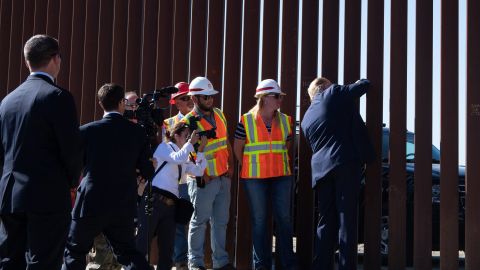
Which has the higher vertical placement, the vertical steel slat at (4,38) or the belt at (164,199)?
the vertical steel slat at (4,38)

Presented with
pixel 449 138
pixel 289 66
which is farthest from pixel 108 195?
pixel 449 138

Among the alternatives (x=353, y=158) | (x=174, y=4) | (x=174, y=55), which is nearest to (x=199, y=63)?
(x=174, y=55)

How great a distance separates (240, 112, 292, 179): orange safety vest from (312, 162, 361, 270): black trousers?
47cm

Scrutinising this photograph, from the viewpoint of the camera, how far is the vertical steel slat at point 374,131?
21.3ft

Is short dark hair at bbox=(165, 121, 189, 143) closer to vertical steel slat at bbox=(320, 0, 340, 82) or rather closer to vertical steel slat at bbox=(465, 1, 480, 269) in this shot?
vertical steel slat at bbox=(320, 0, 340, 82)

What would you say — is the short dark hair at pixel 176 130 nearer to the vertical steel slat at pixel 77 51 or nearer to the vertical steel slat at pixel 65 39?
the vertical steel slat at pixel 77 51

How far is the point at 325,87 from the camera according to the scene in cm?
630

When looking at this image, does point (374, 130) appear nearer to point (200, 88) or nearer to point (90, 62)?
point (200, 88)

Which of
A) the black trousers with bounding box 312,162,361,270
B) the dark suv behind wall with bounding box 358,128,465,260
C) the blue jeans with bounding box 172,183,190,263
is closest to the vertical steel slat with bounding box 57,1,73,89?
the blue jeans with bounding box 172,183,190,263

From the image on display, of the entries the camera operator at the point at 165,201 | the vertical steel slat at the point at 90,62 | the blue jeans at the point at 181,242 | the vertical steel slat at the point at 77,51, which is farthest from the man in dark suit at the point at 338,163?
the vertical steel slat at the point at 77,51

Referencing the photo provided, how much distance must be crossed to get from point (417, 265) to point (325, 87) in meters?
2.03

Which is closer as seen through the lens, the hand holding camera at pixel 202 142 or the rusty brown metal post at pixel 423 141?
the hand holding camera at pixel 202 142

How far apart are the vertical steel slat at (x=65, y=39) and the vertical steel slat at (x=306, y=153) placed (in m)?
3.35

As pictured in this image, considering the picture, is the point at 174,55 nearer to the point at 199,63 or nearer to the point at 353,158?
the point at 199,63
